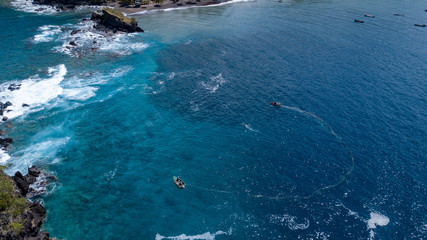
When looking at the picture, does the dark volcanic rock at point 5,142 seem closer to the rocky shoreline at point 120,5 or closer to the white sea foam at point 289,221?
the white sea foam at point 289,221

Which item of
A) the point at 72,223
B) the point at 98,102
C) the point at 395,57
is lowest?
the point at 72,223

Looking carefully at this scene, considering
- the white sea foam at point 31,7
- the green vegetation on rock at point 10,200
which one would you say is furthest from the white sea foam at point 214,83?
the white sea foam at point 31,7

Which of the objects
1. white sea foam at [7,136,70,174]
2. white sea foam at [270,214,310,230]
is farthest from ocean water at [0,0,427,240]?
white sea foam at [7,136,70,174]

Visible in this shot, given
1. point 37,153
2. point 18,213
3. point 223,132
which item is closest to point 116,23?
point 37,153

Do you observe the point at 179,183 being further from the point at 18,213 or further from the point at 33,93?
the point at 33,93

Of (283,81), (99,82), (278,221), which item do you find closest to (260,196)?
(278,221)

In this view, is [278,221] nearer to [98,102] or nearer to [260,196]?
[260,196]
